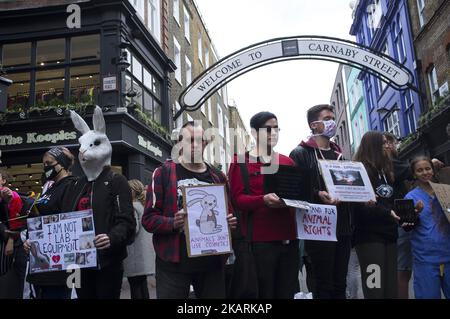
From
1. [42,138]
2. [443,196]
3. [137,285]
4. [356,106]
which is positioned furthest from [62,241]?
[356,106]

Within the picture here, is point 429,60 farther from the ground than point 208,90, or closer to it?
farther from the ground

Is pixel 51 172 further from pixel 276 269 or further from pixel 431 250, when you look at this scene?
pixel 431 250

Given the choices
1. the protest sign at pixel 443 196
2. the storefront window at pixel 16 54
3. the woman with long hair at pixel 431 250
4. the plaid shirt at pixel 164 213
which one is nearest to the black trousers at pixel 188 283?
the plaid shirt at pixel 164 213

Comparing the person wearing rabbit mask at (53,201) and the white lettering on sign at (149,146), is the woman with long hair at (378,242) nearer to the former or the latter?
the person wearing rabbit mask at (53,201)

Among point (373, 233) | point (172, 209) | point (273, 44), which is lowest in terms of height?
point (373, 233)

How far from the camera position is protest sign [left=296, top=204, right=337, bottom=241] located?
3.28 m

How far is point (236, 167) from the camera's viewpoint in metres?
3.46

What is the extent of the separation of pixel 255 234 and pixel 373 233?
3.66ft

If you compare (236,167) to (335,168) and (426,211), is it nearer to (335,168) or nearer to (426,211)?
(335,168)

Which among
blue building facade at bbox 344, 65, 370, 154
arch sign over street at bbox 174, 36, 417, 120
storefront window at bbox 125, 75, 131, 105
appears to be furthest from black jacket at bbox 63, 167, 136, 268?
blue building facade at bbox 344, 65, 370, 154

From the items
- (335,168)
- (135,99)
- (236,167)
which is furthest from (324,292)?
(135,99)

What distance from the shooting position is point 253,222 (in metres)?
3.29

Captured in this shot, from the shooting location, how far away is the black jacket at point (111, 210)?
311cm

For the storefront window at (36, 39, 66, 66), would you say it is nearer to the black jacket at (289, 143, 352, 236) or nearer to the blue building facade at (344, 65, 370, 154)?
the black jacket at (289, 143, 352, 236)
